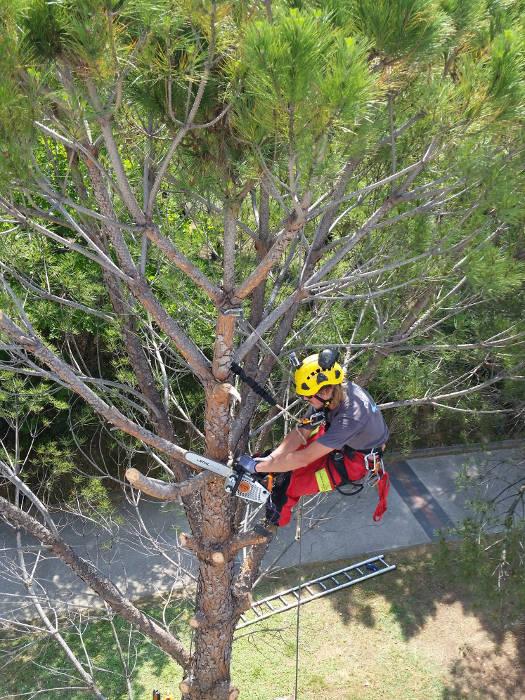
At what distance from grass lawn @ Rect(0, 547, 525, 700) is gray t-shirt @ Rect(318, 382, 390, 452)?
307 centimetres

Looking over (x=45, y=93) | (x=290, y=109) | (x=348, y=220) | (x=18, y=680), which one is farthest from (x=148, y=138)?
(x=18, y=680)

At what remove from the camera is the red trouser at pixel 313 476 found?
11.9 ft

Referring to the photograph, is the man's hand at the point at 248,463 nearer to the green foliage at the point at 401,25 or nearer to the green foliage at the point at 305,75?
the green foliage at the point at 305,75

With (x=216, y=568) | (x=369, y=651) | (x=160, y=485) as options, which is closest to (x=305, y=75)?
(x=160, y=485)

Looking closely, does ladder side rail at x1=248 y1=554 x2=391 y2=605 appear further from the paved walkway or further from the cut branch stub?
the cut branch stub

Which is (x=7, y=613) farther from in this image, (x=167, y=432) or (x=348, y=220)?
(x=348, y=220)

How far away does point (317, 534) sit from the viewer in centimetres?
796

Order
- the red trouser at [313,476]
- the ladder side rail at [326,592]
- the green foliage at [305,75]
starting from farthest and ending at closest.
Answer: the ladder side rail at [326,592] → the red trouser at [313,476] → the green foliage at [305,75]

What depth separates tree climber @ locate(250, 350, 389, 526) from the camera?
333cm

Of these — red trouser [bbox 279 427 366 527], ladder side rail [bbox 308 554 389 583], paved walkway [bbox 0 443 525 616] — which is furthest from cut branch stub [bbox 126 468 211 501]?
ladder side rail [bbox 308 554 389 583]

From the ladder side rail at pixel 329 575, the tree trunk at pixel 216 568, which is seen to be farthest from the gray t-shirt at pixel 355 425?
the ladder side rail at pixel 329 575

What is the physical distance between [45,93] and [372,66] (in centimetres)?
120

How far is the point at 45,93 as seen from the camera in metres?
2.62

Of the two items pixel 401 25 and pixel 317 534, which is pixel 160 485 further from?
pixel 317 534
